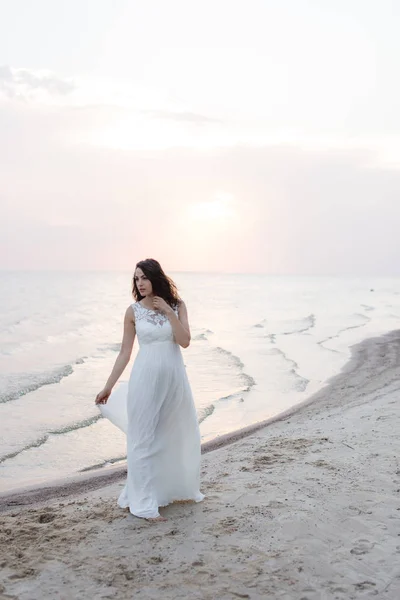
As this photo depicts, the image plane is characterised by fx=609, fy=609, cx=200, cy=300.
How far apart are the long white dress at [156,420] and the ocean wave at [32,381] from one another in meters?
9.26

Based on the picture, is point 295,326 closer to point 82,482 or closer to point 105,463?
point 105,463

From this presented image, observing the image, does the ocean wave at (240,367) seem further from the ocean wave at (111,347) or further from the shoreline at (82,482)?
the ocean wave at (111,347)

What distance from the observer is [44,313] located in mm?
43875

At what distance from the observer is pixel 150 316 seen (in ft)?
18.2

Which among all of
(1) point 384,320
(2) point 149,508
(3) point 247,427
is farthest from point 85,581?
(1) point 384,320

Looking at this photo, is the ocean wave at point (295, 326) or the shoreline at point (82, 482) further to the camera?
the ocean wave at point (295, 326)

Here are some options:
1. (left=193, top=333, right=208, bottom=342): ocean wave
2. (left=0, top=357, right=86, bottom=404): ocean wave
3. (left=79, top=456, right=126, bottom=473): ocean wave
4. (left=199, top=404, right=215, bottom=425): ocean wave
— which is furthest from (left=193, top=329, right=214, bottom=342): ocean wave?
(left=79, top=456, right=126, bottom=473): ocean wave

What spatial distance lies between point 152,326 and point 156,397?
0.65m

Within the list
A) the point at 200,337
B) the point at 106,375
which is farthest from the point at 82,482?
the point at 200,337

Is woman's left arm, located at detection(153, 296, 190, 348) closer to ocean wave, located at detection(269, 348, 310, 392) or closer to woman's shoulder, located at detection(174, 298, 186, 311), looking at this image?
woman's shoulder, located at detection(174, 298, 186, 311)

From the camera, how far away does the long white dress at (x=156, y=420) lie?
18.1 ft

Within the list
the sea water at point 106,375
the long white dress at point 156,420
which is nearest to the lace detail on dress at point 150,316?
the long white dress at point 156,420

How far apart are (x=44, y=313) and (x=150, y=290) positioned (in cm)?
3983

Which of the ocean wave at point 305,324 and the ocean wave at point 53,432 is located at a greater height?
the ocean wave at point 53,432
